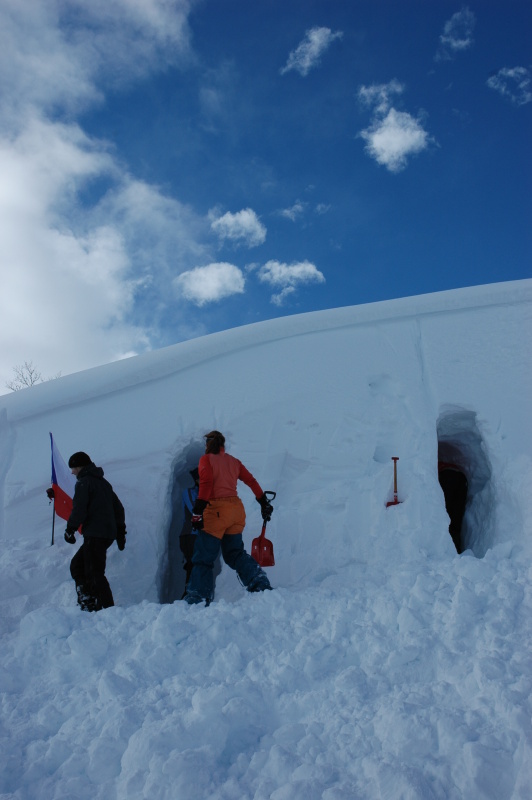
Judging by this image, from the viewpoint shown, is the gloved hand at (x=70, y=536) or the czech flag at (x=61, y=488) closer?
the gloved hand at (x=70, y=536)

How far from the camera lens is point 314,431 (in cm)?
670

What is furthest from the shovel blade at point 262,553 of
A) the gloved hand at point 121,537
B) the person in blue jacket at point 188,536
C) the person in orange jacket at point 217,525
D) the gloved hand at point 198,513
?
the gloved hand at point 121,537

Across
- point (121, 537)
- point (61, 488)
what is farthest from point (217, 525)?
point (61, 488)

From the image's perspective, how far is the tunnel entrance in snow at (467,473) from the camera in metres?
6.37

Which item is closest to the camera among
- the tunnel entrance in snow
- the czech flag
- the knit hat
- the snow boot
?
the snow boot

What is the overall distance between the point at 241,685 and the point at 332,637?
0.80 metres

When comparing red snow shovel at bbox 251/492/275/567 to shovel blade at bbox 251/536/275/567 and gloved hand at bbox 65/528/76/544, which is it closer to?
shovel blade at bbox 251/536/275/567

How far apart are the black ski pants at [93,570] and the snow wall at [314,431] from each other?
62 cm

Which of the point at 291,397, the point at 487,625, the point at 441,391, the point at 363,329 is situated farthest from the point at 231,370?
the point at 487,625

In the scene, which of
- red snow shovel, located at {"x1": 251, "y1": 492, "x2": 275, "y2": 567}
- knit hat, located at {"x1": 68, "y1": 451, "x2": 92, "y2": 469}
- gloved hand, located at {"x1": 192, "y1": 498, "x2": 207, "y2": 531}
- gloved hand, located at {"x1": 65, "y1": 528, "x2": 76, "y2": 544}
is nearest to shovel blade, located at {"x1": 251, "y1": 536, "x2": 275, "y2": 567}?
red snow shovel, located at {"x1": 251, "y1": 492, "x2": 275, "y2": 567}

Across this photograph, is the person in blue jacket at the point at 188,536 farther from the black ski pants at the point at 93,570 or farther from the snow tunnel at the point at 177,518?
the black ski pants at the point at 93,570

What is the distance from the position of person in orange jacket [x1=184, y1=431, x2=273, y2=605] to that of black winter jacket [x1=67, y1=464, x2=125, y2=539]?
0.83 m

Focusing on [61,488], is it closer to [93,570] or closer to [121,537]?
[121,537]

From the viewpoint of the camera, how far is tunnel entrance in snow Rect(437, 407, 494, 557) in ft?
20.9
